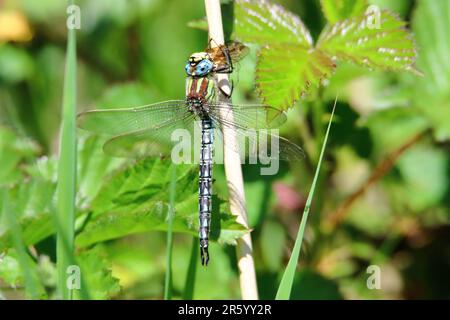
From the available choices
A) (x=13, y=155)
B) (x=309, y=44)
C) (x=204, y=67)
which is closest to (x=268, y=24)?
(x=309, y=44)

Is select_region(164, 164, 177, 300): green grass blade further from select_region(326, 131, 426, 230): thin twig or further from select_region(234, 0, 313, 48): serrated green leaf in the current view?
select_region(326, 131, 426, 230): thin twig

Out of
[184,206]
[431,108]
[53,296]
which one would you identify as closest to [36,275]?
[53,296]

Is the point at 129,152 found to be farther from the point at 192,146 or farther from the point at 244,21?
the point at 244,21

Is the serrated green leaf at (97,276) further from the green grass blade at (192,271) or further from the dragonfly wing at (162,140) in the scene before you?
the dragonfly wing at (162,140)

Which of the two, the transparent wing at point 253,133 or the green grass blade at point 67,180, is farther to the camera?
the transparent wing at point 253,133

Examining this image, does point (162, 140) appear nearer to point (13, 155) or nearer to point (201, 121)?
point (201, 121)

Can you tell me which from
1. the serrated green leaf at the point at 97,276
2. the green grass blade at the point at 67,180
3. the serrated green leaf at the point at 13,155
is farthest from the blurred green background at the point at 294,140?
the green grass blade at the point at 67,180
